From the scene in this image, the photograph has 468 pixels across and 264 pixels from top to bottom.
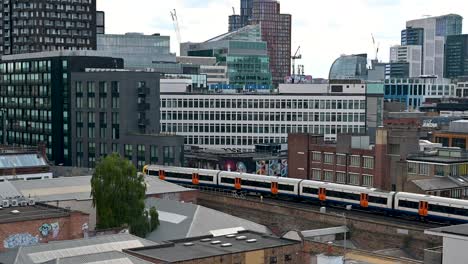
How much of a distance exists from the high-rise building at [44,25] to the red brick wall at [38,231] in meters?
139

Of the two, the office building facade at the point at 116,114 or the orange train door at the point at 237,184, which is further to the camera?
the office building facade at the point at 116,114

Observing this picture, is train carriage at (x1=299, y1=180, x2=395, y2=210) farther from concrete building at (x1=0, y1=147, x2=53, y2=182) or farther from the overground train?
concrete building at (x1=0, y1=147, x2=53, y2=182)

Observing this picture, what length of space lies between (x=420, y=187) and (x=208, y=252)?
39207 mm

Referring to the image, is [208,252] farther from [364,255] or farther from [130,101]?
[130,101]

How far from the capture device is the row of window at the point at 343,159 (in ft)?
324

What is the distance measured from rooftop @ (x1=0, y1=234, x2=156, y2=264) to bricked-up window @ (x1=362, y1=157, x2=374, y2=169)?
47135 mm

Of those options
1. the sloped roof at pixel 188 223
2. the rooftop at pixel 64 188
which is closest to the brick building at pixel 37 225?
the sloped roof at pixel 188 223

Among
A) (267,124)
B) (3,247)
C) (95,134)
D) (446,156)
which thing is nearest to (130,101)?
(95,134)

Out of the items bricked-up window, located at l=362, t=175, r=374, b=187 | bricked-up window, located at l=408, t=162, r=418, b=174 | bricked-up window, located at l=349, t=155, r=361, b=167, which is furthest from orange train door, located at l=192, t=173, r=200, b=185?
bricked-up window, located at l=408, t=162, r=418, b=174

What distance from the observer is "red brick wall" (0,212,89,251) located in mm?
57812

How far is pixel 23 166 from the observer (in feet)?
297

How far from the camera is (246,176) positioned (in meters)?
95.7

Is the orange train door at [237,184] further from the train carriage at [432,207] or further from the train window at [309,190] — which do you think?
the train carriage at [432,207]

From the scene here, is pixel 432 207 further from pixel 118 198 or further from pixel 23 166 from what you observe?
pixel 23 166
